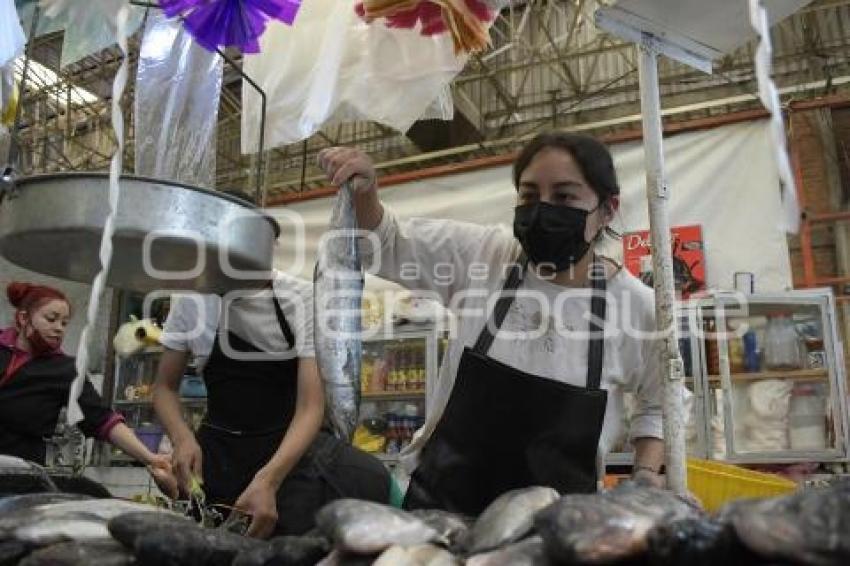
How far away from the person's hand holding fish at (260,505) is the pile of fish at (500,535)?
62cm

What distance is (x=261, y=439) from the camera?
85.3 inches

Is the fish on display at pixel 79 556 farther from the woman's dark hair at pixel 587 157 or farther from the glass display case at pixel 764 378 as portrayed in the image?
the glass display case at pixel 764 378

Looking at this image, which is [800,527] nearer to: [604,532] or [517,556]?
[604,532]

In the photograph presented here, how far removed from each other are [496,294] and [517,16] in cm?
613

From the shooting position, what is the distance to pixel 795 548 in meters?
0.69

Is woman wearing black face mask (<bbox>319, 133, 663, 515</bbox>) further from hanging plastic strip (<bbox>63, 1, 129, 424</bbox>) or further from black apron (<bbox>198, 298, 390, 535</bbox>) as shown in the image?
hanging plastic strip (<bbox>63, 1, 129, 424</bbox>)

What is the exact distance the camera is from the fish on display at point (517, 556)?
0.86m

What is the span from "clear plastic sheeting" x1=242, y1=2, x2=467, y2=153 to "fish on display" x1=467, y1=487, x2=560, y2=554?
1.31 metres

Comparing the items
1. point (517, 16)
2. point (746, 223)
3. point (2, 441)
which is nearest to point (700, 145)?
point (746, 223)

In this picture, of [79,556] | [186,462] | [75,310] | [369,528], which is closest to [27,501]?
[79,556]

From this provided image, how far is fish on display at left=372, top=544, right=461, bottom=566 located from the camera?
0.90 m

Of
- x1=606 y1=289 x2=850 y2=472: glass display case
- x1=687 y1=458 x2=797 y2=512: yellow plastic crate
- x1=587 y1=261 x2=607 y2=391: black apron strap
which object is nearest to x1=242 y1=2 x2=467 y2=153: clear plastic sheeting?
x1=587 y1=261 x2=607 y2=391: black apron strap

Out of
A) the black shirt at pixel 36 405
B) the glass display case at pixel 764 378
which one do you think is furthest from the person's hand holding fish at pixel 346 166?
the glass display case at pixel 764 378

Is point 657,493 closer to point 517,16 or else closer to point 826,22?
point 517,16
